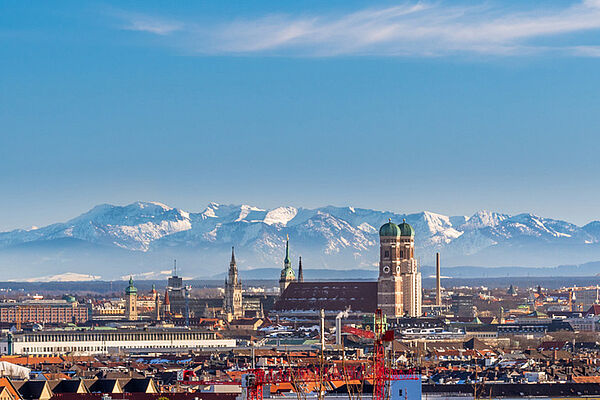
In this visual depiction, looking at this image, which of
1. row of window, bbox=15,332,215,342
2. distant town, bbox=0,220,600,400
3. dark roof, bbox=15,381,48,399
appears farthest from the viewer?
row of window, bbox=15,332,215,342

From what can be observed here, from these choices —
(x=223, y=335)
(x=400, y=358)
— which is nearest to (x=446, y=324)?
(x=223, y=335)

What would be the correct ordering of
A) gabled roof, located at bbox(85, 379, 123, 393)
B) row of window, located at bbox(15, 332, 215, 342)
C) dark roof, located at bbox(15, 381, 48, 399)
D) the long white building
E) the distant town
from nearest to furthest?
1. the distant town
2. dark roof, located at bbox(15, 381, 48, 399)
3. gabled roof, located at bbox(85, 379, 123, 393)
4. the long white building
5. row of window, located at bbox(15, 332, 215, 342)

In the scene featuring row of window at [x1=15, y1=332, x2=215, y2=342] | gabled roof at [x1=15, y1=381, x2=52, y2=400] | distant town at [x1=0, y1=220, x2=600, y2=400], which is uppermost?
row of window at [x1=15, y1=332, x2=215, y2=342]

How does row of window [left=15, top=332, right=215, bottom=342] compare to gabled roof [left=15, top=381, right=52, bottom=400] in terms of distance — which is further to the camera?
row of window [left=15, top=332, right=215, bottom=342]

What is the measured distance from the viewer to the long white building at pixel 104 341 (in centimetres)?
16838

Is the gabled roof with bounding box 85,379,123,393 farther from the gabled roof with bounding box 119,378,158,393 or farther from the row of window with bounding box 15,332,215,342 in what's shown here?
the row of window with bounding box 15,332,215,342

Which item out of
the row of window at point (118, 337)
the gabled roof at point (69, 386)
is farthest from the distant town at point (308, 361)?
the row of window at point (118, 337)

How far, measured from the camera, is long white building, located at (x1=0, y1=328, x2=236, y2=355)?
552 ft

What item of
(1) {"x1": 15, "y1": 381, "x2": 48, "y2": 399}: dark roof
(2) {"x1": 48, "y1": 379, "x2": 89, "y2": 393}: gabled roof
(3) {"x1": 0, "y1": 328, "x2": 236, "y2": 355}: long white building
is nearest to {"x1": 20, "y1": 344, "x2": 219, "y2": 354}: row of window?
(3) {"x1": 0, "y1": 328, "x2": 236, "y2": 355}: long white building

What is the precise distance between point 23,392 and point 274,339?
3494 inches

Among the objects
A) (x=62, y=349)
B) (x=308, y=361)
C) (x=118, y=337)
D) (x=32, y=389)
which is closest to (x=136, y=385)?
(x=32, y=389)

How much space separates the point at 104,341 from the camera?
173875 mm

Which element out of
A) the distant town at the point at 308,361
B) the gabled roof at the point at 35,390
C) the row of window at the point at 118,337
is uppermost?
the row of window at the point at 118,337

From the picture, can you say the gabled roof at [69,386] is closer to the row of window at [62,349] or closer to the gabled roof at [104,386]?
the gabled roof at [104,386]
